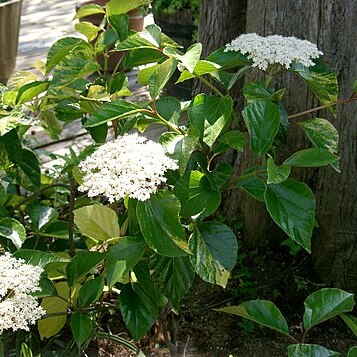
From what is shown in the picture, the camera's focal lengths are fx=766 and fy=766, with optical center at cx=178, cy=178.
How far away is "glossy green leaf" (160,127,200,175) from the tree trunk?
24.0 inches

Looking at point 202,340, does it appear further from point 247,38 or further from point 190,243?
point 247,38

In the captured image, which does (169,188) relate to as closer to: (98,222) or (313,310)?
(98,222)

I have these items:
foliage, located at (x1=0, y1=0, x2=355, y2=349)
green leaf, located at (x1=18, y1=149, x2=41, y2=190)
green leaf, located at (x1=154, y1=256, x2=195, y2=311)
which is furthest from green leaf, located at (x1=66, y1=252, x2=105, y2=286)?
green leaf, located at (x1=18, y1=149, x2=41, y2=190)


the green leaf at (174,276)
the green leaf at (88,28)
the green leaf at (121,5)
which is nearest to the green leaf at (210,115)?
the green leaf at (174,276)

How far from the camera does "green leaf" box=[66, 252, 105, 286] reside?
139 cm

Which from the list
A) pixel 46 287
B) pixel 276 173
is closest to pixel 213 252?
pixel 276 173

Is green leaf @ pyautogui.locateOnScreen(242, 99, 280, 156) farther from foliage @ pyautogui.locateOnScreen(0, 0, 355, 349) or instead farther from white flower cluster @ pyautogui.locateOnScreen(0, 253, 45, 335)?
white flower cluster @ pyautogui.locateOnScreen(0, 253, 45, 335)

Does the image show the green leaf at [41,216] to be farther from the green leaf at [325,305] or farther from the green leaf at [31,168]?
the green leaf at [325,305]

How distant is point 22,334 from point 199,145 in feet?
2.08

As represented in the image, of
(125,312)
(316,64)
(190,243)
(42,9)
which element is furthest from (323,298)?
(42,9)

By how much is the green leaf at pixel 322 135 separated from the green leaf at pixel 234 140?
0.54 ft

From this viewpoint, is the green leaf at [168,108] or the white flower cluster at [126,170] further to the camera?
the green leaf at [168,108]

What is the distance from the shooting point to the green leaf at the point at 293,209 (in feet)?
4.28

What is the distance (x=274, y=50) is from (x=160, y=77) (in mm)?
227
